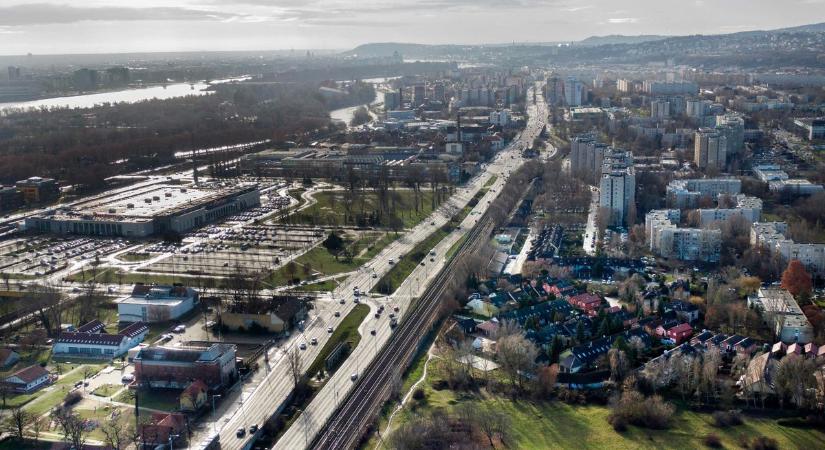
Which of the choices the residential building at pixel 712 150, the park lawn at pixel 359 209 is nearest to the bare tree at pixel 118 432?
the park lawn at pixel 359 209

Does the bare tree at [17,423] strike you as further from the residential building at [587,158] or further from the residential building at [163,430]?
the residential building at [587,158]

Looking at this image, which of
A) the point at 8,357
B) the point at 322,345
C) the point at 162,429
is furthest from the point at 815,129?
the point at 8,357

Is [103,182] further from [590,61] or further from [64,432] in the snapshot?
[590,61]

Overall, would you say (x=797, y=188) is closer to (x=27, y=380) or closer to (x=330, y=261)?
(x=330, y=261)

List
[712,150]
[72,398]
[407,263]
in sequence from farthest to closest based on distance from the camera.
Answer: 1. [712,150]
2. [407,263]
3. [72,398]

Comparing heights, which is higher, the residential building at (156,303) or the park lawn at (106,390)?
the residential building at (156,303)

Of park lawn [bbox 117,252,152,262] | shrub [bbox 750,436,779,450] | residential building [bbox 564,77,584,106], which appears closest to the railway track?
shrub [bbox 750,436,779,450]
